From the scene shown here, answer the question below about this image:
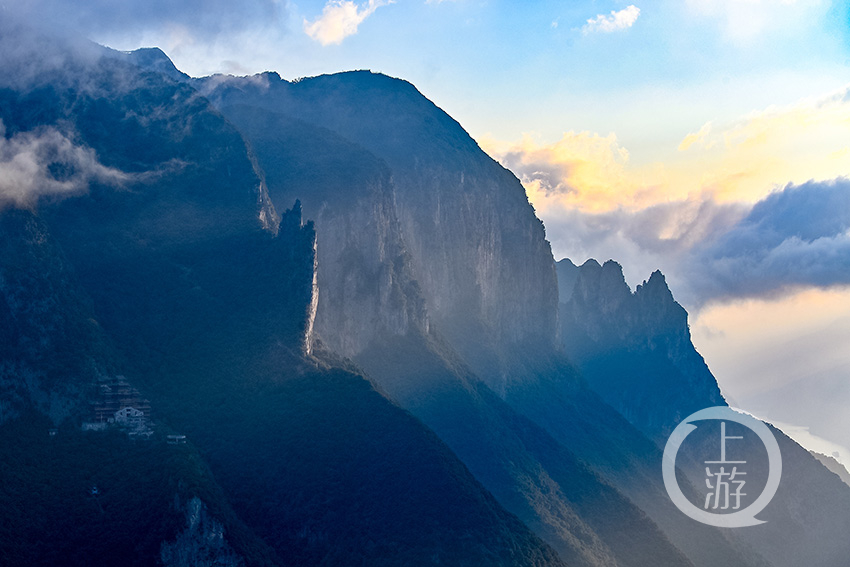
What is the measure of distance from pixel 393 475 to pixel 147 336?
3748cm

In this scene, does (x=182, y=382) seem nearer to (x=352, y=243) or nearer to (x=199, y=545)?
(x=199, y=545)

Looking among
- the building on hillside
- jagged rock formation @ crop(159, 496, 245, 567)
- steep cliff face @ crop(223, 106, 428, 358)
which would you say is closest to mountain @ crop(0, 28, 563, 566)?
jagged rock formation @ crop(159, 496, 245, 567)

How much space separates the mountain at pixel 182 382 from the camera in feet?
346

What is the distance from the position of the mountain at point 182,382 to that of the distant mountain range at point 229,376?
0.28 meters

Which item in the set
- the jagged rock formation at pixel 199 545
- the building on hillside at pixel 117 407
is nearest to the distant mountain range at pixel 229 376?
the jagged rock formation at pixel 199 545

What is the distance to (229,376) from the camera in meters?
130

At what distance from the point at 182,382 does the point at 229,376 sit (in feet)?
19.8

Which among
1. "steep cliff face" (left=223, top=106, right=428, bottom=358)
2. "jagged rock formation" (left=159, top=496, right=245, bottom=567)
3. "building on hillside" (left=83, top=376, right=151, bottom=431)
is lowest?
"jagged rock formation" (left=159, top=496, right=245, bottom=567)

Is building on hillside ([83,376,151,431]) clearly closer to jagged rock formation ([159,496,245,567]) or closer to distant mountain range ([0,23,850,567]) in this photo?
distant mountain range ([0,23,850,567])

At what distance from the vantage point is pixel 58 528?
101875 millimetres

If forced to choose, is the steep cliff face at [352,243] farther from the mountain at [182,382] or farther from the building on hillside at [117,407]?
the building on hillside at [117,407]

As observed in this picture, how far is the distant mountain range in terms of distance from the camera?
108562 mm

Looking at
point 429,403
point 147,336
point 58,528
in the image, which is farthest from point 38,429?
point 429,403

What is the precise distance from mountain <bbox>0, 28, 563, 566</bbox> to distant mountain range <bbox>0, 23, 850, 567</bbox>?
11.2 inches
